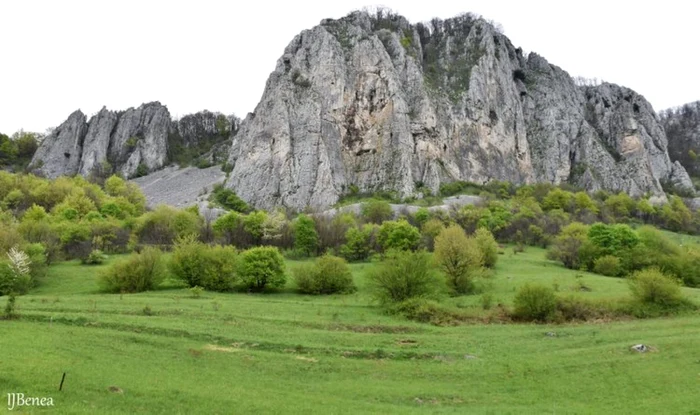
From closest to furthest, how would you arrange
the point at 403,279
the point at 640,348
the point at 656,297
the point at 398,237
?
the point at 640,348, the point at 656,297, the point at 403,279, the point at 398,237

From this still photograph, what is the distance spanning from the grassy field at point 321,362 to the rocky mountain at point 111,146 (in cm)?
15381

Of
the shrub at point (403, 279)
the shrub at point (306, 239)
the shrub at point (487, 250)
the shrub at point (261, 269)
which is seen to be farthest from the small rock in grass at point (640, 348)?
the shrub at point (306, 239)

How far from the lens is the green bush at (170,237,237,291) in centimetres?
5412

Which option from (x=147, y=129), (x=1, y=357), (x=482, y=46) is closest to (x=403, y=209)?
(x=482, y=46)

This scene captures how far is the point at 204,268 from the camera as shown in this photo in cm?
5453

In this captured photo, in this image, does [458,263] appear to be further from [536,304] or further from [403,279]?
[536,304]

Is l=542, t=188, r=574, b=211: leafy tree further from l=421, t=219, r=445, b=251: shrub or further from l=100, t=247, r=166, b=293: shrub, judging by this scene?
l=100, t=247, r=166, b=293: shrub

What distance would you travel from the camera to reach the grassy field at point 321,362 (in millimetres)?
20156

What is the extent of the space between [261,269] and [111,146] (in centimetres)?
15891

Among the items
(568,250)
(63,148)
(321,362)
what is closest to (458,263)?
(568,250)

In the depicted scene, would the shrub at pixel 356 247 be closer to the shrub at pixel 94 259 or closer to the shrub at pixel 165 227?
the shrub at pixel 165 227

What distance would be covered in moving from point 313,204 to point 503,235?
5229 cm

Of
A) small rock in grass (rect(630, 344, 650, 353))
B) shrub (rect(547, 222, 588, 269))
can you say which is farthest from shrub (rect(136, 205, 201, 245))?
small rock in grass (rect(630, 344, 650, 353))

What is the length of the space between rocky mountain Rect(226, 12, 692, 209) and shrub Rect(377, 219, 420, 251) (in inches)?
2170
